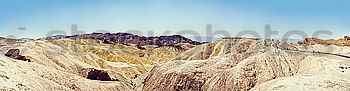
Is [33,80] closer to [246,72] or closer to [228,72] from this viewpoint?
[228,72]

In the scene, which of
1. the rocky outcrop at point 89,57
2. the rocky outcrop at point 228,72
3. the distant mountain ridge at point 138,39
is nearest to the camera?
the rocky outcrop at point 228,72

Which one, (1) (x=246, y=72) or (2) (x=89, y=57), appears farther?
(2) (x=89, y=57)

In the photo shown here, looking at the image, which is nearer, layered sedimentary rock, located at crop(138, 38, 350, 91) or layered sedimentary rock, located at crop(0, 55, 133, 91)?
layered sedimentary rock, located at crop(0, 55, 133, 91)

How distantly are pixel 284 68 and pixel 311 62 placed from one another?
1.41 m

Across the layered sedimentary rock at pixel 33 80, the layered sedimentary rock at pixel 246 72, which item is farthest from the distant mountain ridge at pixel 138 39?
the layered sedimentary rock at pixel 33 80

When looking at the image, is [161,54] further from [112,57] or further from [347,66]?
[347,66]

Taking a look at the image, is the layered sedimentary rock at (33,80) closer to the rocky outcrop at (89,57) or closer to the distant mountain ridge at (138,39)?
the rocky outcrop at (89,57)

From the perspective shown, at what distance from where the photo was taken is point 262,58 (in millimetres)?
15359

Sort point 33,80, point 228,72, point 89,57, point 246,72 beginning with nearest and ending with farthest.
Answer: point 33,80 → point 246,72 → point 228,72 → point 89,57

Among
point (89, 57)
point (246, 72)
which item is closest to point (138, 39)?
point (89, 57)

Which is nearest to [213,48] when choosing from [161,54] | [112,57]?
[112,57]

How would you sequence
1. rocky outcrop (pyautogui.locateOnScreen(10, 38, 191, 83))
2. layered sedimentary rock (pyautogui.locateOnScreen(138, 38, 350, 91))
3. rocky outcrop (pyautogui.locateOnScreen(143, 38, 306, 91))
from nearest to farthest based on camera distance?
1. layered sedimentary rock (pyautogui.locateOnScreen(138, 38, 350, 91))
2. rocky outcrop (pyautogui.locateOnScreen(143, 38, 306, 91))
3. rocky outcrop (pyautogui.locateOnScreen(10, 38, 191, 83))

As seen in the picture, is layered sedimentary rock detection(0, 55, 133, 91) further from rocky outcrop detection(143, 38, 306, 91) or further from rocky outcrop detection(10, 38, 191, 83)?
rocky outcrop detection(10, 38, 191, 83)

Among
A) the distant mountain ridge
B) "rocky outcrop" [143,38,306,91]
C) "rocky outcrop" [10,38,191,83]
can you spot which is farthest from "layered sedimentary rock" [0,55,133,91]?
the distant mountain ridge
